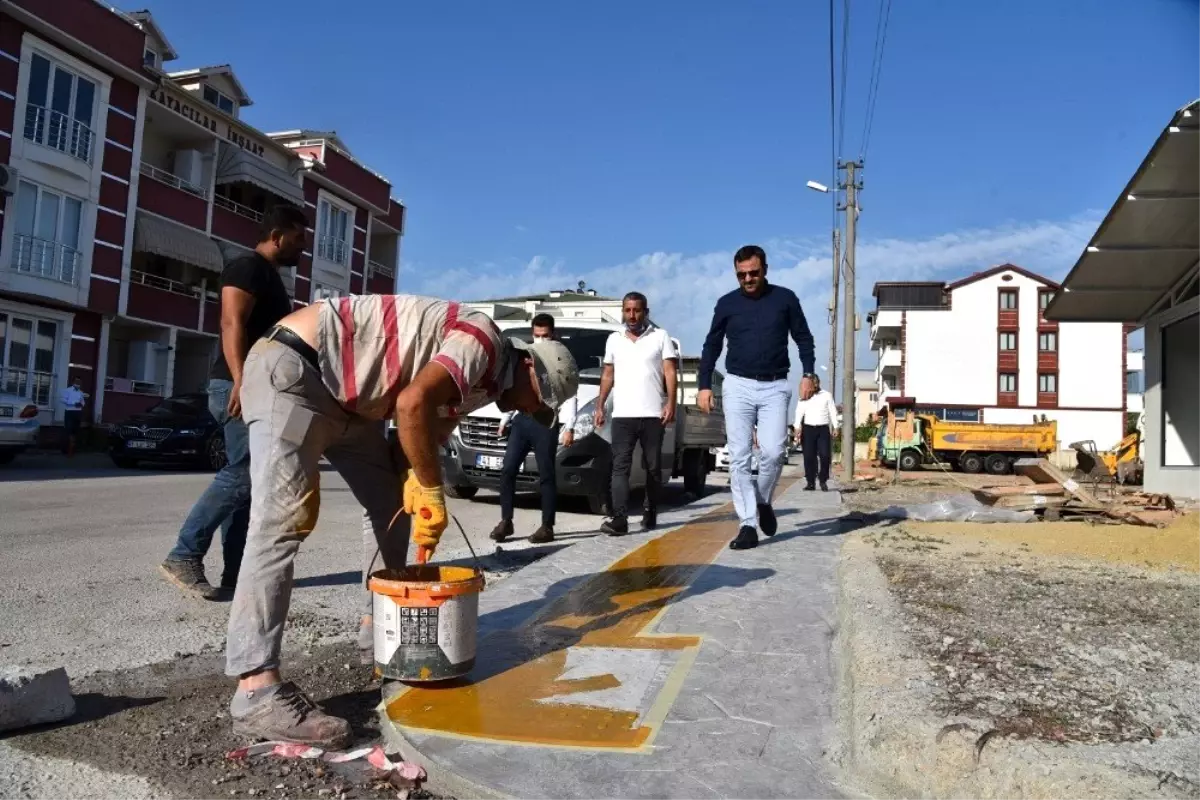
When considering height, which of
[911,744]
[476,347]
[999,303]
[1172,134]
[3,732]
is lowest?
[3,732]

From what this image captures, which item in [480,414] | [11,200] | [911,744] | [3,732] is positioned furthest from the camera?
[11,200]

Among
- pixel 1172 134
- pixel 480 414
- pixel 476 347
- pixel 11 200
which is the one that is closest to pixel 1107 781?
pixel 476 347

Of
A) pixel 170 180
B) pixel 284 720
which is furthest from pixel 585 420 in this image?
pixel 170 180

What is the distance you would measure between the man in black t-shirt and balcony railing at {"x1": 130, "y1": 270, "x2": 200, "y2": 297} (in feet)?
77.6

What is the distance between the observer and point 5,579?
16.7ft

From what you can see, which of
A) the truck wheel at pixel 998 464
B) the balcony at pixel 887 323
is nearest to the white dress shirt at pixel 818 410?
the truck wheel at pixel 998 464

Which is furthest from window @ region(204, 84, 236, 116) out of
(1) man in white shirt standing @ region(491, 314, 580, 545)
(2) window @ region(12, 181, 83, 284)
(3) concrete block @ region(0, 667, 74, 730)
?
(3) concrete block @ region(0, 667, 74, 730)

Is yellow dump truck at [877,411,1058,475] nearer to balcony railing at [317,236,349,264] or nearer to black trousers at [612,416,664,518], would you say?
balcony railing at [317,236,349,264]

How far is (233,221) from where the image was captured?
29250 mm

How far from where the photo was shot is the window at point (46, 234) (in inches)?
858

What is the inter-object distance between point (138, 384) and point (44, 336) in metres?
3.41

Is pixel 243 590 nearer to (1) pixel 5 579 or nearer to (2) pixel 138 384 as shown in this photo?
(1) pixel 5 579

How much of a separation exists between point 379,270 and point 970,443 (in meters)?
25.4

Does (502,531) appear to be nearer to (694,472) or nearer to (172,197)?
(694,472)
